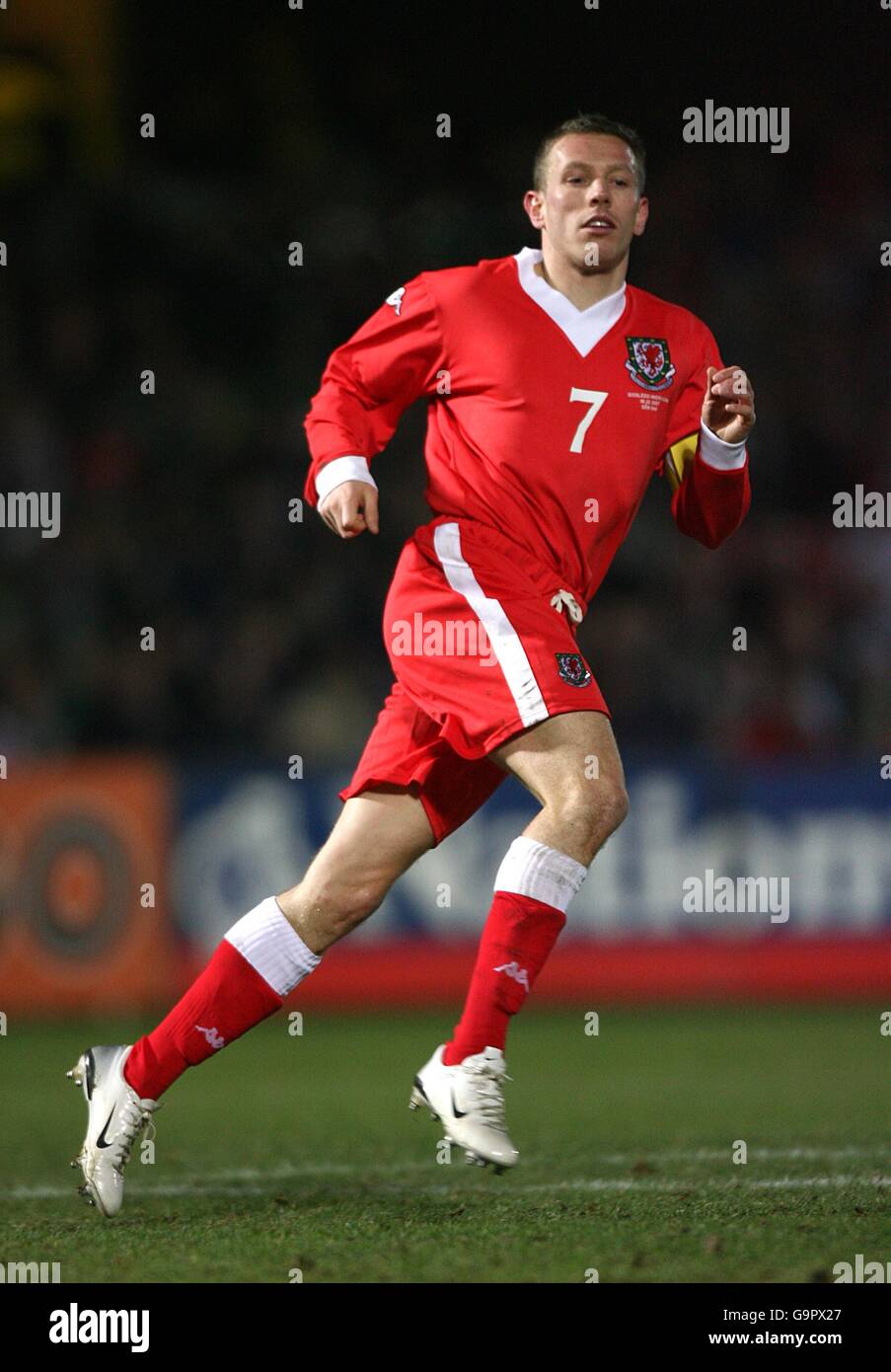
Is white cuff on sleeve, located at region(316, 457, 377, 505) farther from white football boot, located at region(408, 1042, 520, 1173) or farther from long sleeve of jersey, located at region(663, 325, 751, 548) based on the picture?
white football boot, located at region(408, 1042, 520, 1173)

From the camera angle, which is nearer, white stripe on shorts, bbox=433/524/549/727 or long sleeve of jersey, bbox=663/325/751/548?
white stripe on shorts, bbox=433/524/549/727

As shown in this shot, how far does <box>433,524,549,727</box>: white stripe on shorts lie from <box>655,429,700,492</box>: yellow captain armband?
0.64 meters

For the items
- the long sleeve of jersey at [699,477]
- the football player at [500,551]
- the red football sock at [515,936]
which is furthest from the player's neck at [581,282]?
the red football sock at [515,936]

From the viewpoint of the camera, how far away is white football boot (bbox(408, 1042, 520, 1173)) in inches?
153

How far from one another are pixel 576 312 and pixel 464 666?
3.16 feet

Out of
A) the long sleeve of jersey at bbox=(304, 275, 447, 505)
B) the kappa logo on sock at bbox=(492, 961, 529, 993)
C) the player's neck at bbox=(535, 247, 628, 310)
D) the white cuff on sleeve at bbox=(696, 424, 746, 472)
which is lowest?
the kappa logo on sock at bbox=(492, 961, 529, 993)

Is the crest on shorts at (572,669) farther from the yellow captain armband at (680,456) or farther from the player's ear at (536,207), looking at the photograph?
the player's ear at (536,207)

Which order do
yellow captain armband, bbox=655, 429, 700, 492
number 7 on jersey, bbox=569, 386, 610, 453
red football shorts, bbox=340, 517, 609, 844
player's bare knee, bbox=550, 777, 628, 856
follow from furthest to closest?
yellow captain armband, bbox=655, 429, 700, 492
number 7 on jersey, bbox=569, 386, 610, 453
red football shorts, bbox=340, 517, 609, 844
player's bare knee, bbox=550, 777, 628, 856

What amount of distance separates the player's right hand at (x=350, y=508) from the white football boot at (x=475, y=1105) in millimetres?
1214

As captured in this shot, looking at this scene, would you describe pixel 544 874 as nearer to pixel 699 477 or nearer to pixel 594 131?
pixel 699 477

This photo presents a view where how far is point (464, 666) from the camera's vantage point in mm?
4234

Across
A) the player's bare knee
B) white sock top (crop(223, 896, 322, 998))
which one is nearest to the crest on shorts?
the player's bare knee

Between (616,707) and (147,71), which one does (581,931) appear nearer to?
(616,707)

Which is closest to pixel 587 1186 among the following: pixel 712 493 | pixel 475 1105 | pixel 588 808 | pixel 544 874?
pixel 475 1105
